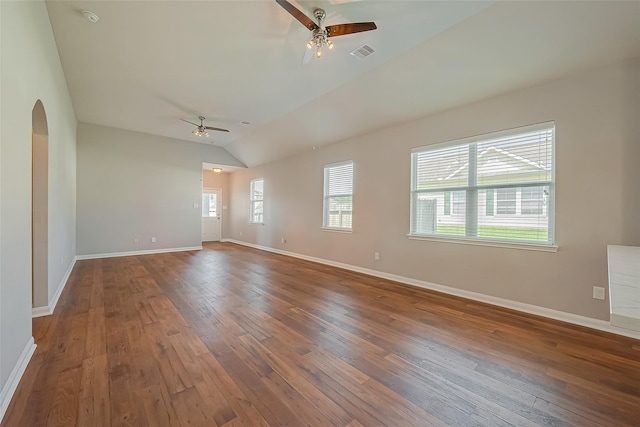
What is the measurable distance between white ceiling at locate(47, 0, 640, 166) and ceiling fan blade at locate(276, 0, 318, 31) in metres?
0.09

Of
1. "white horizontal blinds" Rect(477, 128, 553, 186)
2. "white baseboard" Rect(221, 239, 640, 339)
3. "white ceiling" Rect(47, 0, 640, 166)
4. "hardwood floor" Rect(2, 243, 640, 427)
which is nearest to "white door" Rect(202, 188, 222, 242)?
"white ceiling" Rect(47, 0, 640, 166)

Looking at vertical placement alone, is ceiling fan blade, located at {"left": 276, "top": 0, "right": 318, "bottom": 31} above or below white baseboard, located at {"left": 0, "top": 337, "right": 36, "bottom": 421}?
above

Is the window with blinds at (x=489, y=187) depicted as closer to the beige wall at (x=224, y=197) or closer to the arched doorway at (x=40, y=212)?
the arched doorway at (x=40, y=212)

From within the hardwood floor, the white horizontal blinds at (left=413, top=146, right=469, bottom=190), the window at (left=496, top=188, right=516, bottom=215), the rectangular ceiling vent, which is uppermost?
the rectangular ceiling vent

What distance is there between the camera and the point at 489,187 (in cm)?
345

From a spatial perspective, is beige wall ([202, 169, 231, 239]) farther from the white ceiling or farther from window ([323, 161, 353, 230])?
window ([323, 161, 353, 230])

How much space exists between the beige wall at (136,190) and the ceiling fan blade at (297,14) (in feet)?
20.6

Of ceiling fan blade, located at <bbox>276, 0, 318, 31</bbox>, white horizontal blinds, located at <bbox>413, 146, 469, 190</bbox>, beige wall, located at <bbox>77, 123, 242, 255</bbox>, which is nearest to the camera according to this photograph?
ceiling fan blade, located at <bbox>276, 0, 318, 31</bbox>

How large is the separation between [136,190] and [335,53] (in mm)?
6226

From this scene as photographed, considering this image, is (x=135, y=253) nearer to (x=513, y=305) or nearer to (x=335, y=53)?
(x=335, y=53)

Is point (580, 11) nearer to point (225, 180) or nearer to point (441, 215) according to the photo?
point (441, 215)

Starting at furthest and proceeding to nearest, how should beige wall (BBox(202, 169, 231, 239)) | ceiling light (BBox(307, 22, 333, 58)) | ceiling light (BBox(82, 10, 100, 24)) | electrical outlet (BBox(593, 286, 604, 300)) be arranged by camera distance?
beige wall (BBox(202, 169, 231, 239)), electrical outlet (BBox(593, 286, 604, 300)), ceiling light (BBox(82, 10, 100, 24)), ceiling light (BBox(307, 22, 333, 58))

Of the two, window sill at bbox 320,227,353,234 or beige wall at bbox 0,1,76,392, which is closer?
beige wall at bbox 0,1,76,392

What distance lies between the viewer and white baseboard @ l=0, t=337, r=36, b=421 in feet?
4.87
